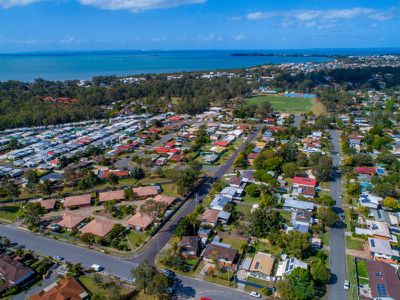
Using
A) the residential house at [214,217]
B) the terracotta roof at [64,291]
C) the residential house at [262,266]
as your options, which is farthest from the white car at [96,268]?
the residential house at [262,266]

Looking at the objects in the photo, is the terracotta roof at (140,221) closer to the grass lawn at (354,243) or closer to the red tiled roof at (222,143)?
the grass lawn at (354,243)

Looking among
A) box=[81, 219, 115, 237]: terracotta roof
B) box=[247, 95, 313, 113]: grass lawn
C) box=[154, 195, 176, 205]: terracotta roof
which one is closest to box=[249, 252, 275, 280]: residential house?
box=[154, 195, 176, 205]: terracotta roof

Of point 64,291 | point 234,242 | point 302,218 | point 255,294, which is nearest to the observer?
point 64,291

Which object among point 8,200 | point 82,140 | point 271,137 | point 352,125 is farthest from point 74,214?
point 352,125

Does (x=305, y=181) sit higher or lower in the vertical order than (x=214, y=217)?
higher

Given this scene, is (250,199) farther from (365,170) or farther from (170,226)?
(365,170)

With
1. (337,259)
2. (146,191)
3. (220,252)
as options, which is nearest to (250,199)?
(220,252)
